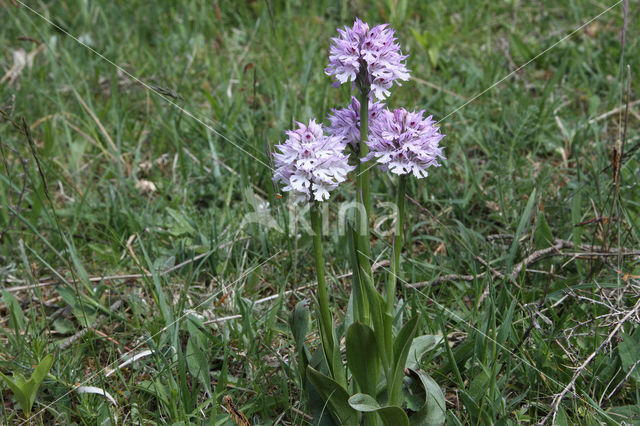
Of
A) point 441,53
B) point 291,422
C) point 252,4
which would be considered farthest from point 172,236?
point 252,4

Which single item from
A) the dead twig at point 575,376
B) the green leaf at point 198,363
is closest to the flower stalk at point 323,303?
the green leaf at point 198,363

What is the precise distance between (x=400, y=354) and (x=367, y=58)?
0.67 m

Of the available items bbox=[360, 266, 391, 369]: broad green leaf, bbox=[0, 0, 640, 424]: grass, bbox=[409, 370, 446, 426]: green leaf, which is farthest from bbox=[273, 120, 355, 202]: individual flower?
bbox=[409, 370, 446, 426]: green leaf

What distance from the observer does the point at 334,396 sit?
148 cm

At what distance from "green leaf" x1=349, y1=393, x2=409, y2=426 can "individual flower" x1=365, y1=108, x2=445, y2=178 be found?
1.73ft

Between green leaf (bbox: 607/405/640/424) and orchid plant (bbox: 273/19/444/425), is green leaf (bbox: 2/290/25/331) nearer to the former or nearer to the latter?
orchid plant (bbox: 273/19/444/425)

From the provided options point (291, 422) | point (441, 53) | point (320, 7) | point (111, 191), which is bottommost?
point (291, 422)

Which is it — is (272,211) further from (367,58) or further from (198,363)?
(367,58)

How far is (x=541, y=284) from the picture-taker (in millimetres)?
2115

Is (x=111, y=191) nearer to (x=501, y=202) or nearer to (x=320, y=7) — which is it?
(x=501, y=202)

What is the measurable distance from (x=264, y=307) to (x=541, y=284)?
955mm

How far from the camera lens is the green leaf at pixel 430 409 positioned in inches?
60.7

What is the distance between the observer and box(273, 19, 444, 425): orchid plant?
131 cm

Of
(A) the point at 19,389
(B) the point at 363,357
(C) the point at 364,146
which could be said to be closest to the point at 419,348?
(B) the point at 363,357
